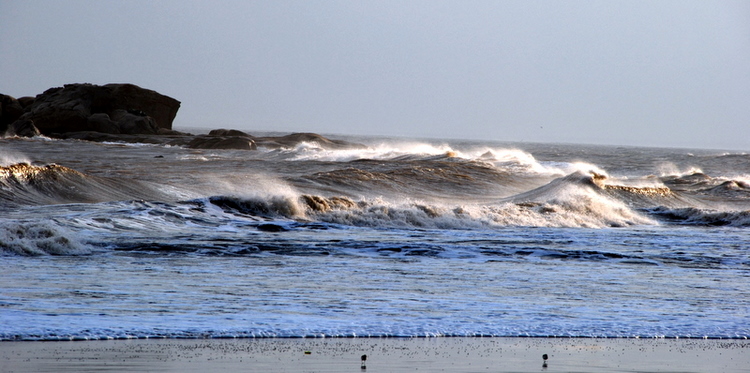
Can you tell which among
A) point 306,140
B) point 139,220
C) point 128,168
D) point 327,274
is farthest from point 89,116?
point 327,274

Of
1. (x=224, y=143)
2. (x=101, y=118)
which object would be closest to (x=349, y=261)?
(x=224, y=143)

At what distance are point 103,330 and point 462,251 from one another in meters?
6.86

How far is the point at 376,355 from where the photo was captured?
577cm

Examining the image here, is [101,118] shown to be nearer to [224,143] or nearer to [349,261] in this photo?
[224,143]

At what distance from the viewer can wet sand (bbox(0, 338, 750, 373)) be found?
5293 millimetres

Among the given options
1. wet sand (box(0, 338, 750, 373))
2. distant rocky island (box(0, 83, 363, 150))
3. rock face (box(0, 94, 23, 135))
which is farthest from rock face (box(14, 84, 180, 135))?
wet sand (box(0, 338, 750, 373))

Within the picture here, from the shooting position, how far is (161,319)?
257 inches

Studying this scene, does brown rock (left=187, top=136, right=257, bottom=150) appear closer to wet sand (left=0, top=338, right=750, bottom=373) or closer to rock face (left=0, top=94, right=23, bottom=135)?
rock face (left=0, top=94, right=23, bottom=135)

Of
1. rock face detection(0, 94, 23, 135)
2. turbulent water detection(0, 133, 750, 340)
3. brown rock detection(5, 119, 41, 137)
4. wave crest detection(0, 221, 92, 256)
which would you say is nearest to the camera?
turbulent water detection(0, 133, 750, 340)

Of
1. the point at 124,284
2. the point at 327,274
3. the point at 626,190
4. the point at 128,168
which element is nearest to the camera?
the point at 124,284

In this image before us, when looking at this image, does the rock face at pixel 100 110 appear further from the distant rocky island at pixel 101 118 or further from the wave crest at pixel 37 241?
the wave crest at pixel 37 241

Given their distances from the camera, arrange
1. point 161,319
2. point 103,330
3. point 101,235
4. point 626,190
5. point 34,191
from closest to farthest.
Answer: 1. point 103,330
2. point 161,319
3. point 101,235
4. point 34,191
5. point 626,190

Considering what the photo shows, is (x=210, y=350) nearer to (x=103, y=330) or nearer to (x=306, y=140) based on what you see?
(x=103, y=330)

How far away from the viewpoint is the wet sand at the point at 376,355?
5.29 m
